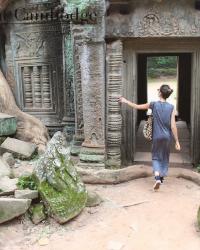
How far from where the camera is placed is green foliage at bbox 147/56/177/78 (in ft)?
83.3

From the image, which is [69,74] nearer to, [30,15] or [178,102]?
[30,15]

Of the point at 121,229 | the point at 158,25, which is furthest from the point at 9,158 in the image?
the point at 158,25

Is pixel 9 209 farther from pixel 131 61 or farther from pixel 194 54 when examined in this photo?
pixel 194 54

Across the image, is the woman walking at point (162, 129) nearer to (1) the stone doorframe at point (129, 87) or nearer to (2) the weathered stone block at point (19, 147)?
(1) the stone doorframe at point (129, 87)

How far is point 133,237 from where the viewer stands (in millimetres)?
4820

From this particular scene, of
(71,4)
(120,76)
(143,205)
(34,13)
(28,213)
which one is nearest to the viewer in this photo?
(28,213)

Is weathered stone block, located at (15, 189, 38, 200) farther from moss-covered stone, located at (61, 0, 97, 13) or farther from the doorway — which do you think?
moss-covered stone, located at (61, 0, 97, 13)

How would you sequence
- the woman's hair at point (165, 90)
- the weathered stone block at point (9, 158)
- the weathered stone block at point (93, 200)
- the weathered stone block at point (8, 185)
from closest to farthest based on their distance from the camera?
the weathered stone block at point (8, 185) < the weathered stone block at point (93, 200) < the woman's hair at point (165, 90) < the weathered stone block at point (9, 158)

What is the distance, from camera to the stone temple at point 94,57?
21.6 ft

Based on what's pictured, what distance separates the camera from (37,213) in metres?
5.09

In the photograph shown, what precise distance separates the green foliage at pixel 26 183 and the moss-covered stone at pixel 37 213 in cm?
25

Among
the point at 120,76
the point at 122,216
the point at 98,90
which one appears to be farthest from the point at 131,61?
the point at 122,216

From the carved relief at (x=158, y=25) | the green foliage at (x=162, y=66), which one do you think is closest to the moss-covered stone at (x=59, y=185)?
the carved relief at (x=158, y=25)

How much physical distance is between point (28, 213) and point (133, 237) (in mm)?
1336
